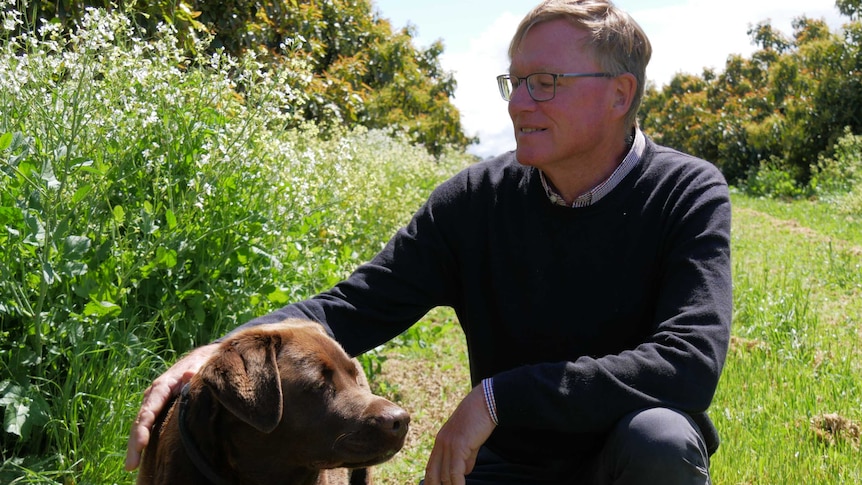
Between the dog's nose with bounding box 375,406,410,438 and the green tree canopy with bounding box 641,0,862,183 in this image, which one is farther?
the green tree canopy with bounding box 641,0,862,183

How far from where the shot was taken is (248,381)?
2.49 m

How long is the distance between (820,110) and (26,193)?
19.8 meters

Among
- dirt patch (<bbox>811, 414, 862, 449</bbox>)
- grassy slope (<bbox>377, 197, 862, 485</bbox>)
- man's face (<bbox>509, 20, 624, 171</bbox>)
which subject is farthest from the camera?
dirt patch (<bbox>811, 414, 862, 449</bbox>)

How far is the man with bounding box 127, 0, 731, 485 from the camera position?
8.24 ft

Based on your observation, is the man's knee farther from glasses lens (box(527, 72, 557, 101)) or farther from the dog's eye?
glasses lens (box(527, 72, 557, 101))

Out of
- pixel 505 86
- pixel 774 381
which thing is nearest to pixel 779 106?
pixel 774 381

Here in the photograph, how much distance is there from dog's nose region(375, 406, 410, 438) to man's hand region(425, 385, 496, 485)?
0.43ft

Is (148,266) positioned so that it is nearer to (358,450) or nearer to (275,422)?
(275,422)

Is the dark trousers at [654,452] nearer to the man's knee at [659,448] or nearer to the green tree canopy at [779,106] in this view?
the man's knee at [659,448]

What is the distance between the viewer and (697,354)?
2482mm

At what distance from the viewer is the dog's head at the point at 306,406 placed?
253 cm

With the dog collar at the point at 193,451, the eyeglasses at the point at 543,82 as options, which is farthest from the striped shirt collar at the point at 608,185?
the dog collar at the point at 193,451

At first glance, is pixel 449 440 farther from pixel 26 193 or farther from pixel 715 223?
pixel 26 193

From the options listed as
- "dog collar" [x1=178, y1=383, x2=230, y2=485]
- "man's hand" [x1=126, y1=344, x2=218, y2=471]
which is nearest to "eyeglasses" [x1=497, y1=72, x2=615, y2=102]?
"man's hand" [x1=126, y1=344, x2=218, y2=471]
